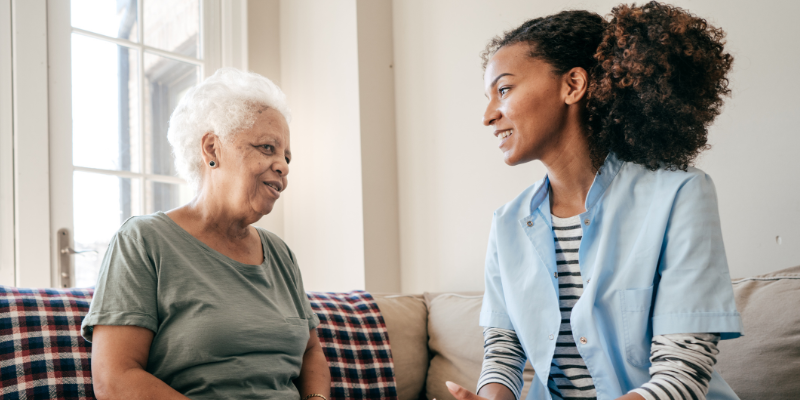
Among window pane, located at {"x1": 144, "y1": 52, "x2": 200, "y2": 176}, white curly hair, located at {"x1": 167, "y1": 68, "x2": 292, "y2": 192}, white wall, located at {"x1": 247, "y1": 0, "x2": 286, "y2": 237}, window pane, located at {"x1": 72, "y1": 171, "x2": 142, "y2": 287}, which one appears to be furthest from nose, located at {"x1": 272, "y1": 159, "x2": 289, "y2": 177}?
white wall, located at {"x1": 247, "y1": 0, "x2": 286, "y2": 237}

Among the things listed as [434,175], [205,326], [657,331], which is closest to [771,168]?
[657,331]

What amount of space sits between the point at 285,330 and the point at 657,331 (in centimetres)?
77

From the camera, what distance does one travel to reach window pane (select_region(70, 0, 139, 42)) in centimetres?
249

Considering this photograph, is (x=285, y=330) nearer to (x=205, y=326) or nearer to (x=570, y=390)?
(x=205, y=326)

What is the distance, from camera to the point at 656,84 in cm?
106

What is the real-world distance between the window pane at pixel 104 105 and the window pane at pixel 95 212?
7cm

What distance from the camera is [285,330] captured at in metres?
1.29

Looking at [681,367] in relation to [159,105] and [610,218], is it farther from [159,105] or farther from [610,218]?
[159,105]

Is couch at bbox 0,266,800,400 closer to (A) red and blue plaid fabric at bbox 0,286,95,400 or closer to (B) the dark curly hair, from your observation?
(A) red and blue plaid fabric at bbox 0,286,95,400

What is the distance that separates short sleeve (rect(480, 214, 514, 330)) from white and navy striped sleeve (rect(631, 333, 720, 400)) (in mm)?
362

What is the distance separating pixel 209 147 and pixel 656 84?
0.98m

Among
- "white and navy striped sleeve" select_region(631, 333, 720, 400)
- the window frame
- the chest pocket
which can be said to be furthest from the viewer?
the window frame

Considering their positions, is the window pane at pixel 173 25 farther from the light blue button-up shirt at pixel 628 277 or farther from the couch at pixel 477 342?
the light blue button-up shirt at pixel 628 277

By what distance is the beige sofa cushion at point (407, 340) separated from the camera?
1.87 meters
